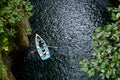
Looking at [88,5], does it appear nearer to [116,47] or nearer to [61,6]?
[61,6]

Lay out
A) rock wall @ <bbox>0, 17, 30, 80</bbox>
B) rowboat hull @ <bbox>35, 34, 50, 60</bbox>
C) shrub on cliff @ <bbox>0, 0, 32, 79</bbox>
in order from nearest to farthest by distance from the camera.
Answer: shrub on cliff @ <bbox>0, 0, 32, 79</bbox>, rock wall @ <bbox>0, 17, 30, 80</bbox>, rowboat hull @ <bbox>35, 34, 50, 60</bbox>

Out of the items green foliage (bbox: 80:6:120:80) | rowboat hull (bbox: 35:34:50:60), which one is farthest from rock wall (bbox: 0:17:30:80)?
green foliage (bbox: 80:6:120:80)

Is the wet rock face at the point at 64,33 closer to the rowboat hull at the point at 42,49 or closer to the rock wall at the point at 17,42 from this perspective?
the rowboat hull at the point at 42,49

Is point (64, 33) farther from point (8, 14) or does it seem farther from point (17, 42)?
Result: point (8, 14)

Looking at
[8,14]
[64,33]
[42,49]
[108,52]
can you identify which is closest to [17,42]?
[42,49]

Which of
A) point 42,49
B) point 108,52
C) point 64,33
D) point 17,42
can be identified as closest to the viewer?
point 108,52

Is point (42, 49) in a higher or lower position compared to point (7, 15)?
lower

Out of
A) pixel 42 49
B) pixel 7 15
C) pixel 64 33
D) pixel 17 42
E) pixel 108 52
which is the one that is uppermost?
pixel 7 15

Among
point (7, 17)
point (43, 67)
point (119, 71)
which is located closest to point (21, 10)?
point (7, 17)

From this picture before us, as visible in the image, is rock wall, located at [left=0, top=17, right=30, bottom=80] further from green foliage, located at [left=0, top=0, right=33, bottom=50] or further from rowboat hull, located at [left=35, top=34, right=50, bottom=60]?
green foliage, located at [left=0, top=0, right=33, bottom=50]
